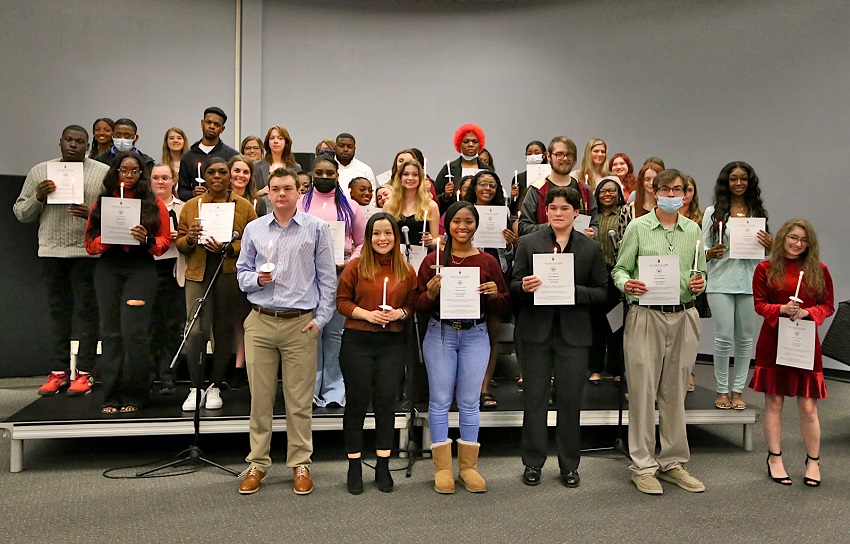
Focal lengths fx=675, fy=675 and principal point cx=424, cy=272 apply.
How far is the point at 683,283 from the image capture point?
3789 mm

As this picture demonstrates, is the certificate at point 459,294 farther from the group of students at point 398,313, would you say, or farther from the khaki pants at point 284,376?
the khaki pants at point 284,376

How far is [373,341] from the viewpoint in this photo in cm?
365

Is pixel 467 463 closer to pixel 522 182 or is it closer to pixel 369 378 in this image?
pixel 369 378

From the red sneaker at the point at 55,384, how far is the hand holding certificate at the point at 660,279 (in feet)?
13.2

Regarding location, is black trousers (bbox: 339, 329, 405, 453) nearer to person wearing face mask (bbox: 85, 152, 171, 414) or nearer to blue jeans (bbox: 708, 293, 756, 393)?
person wearing face mask (bbox: 85, 152, 171, 414)

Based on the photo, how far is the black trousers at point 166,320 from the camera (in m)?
4.85

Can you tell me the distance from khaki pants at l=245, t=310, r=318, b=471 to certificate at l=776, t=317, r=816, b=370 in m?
2.61

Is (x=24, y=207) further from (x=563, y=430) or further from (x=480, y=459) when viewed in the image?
(x=563, y=430)

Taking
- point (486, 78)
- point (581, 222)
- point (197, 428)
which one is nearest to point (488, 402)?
point (581, 222)

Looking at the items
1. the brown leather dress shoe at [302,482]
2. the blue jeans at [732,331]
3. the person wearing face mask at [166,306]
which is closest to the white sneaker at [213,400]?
the person wearing face mask at [166,306]

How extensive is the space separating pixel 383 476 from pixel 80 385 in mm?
2353

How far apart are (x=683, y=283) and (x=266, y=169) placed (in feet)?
11.1

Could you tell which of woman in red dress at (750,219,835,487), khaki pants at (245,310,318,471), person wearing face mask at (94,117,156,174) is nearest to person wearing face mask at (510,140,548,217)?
woman in red dress at (750,219,835,487)

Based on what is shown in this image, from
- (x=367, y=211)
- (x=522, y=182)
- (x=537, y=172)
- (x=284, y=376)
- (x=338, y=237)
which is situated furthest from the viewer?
(x=522, y=182)
